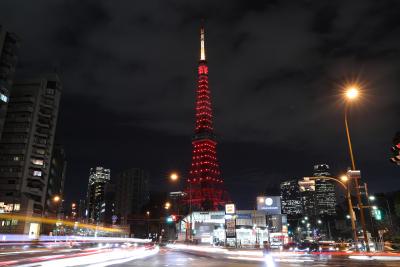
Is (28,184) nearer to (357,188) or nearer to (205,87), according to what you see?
(357,188)

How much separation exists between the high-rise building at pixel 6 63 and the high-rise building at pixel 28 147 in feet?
23.0

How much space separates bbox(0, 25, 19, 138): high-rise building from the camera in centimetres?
8100

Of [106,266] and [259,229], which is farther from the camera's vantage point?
[259,229]

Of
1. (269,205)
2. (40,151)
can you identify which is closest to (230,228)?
(269,205)

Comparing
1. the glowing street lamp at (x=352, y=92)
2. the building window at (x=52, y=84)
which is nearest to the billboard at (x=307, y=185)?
the glowing street lamp at (x=352, y=92)

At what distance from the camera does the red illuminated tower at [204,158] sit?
146m

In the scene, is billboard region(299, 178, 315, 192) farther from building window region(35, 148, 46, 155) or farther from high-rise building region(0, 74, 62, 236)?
building window region(35, 148, 46, 155)

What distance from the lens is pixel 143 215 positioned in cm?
17712

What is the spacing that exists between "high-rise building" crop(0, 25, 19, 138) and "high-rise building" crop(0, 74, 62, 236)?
7006 millimetres

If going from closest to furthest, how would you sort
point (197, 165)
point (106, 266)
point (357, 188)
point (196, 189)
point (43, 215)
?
point (106, 266)
point (357, 188)
point (43, 215)
point (196, 189)
point (197, 165)

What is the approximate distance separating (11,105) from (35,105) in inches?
223

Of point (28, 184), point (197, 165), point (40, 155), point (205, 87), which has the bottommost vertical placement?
point (28, 184)

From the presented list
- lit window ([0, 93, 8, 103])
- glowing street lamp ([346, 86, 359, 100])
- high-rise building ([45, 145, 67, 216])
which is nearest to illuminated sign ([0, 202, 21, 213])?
lit window ([0, 93, 8, 103])

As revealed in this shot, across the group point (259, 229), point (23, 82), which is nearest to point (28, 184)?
point (23, 82)
